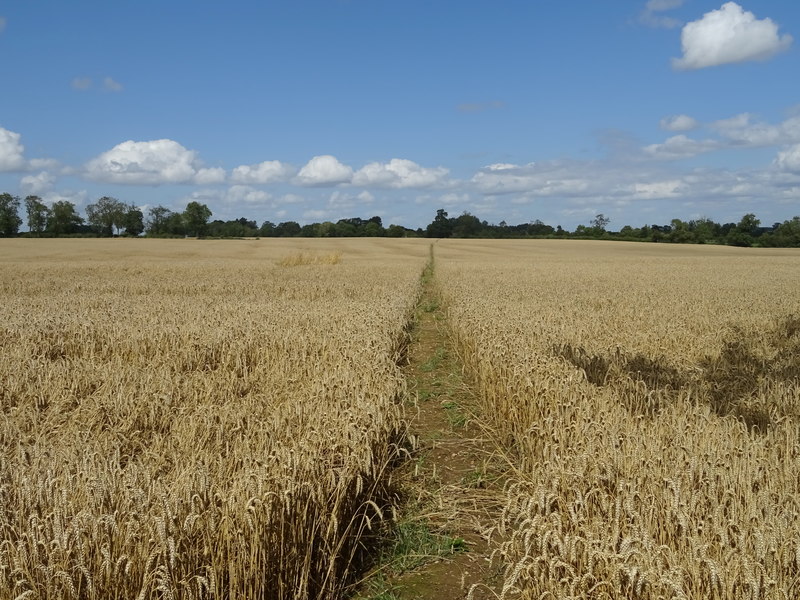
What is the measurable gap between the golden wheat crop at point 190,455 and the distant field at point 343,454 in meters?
Result: 0.02

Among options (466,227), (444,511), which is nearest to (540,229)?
(466,227)

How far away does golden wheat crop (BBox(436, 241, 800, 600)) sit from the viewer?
9.46ft

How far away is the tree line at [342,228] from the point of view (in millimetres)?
114438

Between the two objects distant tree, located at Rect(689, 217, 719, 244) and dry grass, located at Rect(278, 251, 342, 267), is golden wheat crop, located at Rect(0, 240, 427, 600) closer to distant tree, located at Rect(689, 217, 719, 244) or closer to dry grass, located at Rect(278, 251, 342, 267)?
dry grass, located at Rect(278, 251, 342, 267)

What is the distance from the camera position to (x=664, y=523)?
339 centimetres

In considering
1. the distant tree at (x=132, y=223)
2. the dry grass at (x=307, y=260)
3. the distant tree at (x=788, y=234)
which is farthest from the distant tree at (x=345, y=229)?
the dry grass at (x=307, y=260)

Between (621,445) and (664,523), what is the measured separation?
120cm

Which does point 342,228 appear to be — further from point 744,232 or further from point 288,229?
point 744,232

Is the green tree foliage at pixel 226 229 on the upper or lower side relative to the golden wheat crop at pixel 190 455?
upper

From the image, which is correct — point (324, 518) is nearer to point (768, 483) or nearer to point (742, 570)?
point (742, 570)

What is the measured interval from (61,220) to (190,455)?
136 metres

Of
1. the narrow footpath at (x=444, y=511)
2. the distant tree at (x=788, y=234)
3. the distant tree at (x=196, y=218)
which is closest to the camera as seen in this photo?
the narrow footpath at (x=444, y=511)

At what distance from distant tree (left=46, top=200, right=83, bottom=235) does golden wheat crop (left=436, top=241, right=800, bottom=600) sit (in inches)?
5088

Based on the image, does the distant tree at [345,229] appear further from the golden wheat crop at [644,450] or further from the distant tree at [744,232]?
the golden wheat crop at [644,450]
